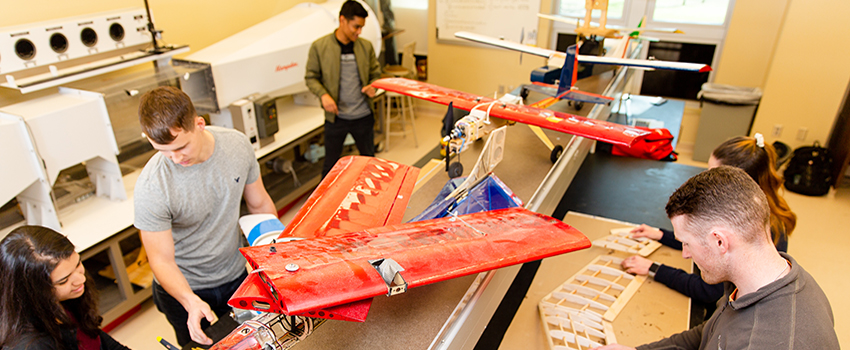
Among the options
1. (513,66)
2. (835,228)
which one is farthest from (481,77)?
(835,228)

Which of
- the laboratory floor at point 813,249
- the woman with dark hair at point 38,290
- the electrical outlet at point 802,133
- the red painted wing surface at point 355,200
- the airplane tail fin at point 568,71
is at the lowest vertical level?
the laboratory floor at point 813,249

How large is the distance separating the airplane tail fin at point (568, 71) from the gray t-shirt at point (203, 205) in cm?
215

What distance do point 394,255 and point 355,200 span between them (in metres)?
0.50

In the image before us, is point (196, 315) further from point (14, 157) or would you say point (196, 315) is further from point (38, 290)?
point (14, 157)

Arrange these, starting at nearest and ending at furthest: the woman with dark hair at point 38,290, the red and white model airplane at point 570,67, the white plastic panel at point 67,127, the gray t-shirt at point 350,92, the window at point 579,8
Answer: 1. the woman with dark hair at point 38,290
2. the white plastic panel at point 67,127
3. the red and white model airplane at point 570,67
4. the gray t-shirt at point 350,92
5. the window at point 579,8

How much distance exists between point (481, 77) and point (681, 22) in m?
2.61

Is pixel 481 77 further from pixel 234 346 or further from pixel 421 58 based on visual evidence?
pixel 234 346

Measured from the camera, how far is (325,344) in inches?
58.2

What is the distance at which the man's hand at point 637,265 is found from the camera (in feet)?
8.34

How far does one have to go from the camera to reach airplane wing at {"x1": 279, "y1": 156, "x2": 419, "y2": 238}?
5.54ft

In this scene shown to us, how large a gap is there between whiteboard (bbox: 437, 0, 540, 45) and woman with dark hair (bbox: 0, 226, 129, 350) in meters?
5.61

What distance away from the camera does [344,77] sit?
12.8 ft

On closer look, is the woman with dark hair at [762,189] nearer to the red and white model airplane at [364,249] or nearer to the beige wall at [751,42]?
the red and white model airplane at [364,249]

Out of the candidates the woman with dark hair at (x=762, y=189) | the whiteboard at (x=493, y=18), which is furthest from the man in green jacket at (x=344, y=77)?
the whiteboard at (x=493, y=18)
